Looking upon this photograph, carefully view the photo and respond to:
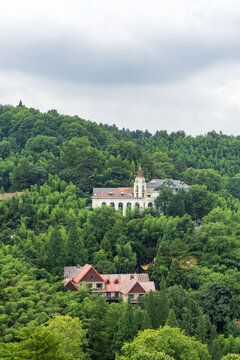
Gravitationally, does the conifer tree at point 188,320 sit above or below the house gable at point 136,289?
below

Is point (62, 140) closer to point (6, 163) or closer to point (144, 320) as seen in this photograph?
point (6, 163)

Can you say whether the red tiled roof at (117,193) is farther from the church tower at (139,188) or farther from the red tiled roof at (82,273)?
the red tiled roof at (82,273)

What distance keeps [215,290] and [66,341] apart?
1673cm

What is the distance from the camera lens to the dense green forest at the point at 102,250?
38438 mm

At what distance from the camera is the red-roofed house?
167 feet

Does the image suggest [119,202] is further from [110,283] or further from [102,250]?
[110,283]

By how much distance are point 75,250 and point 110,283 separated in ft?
16.4

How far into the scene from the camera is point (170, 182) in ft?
244

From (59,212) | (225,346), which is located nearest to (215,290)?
(225,346)

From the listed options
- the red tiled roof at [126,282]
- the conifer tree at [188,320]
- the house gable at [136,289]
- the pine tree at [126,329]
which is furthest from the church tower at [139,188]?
the pine tree at [126,329]

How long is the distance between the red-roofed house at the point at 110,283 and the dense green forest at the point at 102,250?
137cm

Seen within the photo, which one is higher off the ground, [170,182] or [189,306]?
[170,182]

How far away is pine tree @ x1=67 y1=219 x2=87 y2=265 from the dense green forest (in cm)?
9

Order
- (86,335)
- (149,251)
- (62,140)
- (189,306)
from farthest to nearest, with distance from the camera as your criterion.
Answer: (62,140), (149,251), (189,306), (86,335)
